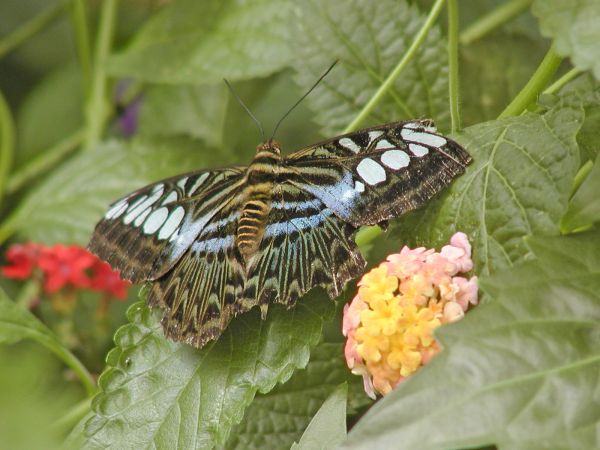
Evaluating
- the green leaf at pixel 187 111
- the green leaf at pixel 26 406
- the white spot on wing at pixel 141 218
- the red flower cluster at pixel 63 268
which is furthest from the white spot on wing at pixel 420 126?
the green leaf at pixel 187 111

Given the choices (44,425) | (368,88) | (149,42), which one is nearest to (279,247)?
(368,88)

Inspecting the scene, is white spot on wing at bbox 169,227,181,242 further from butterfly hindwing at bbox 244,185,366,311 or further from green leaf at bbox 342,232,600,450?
green leaf at bbox 342,232,600,450

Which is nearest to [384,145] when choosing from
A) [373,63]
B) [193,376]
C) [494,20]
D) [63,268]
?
[373,63]

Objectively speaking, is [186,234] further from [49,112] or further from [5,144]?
[49,112]

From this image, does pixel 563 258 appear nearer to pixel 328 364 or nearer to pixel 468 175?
pixel 468 175

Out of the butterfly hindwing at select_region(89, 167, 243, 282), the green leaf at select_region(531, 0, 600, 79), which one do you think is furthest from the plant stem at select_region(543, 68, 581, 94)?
the butterfly hindwing at select_region(89, 167, 243, 282)

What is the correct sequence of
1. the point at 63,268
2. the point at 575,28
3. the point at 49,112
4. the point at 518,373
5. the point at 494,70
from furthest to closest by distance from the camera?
the point at 49,112 < the point at 63,268 < the point at 494,70 < the point at 575,28 < the point at 518,373
